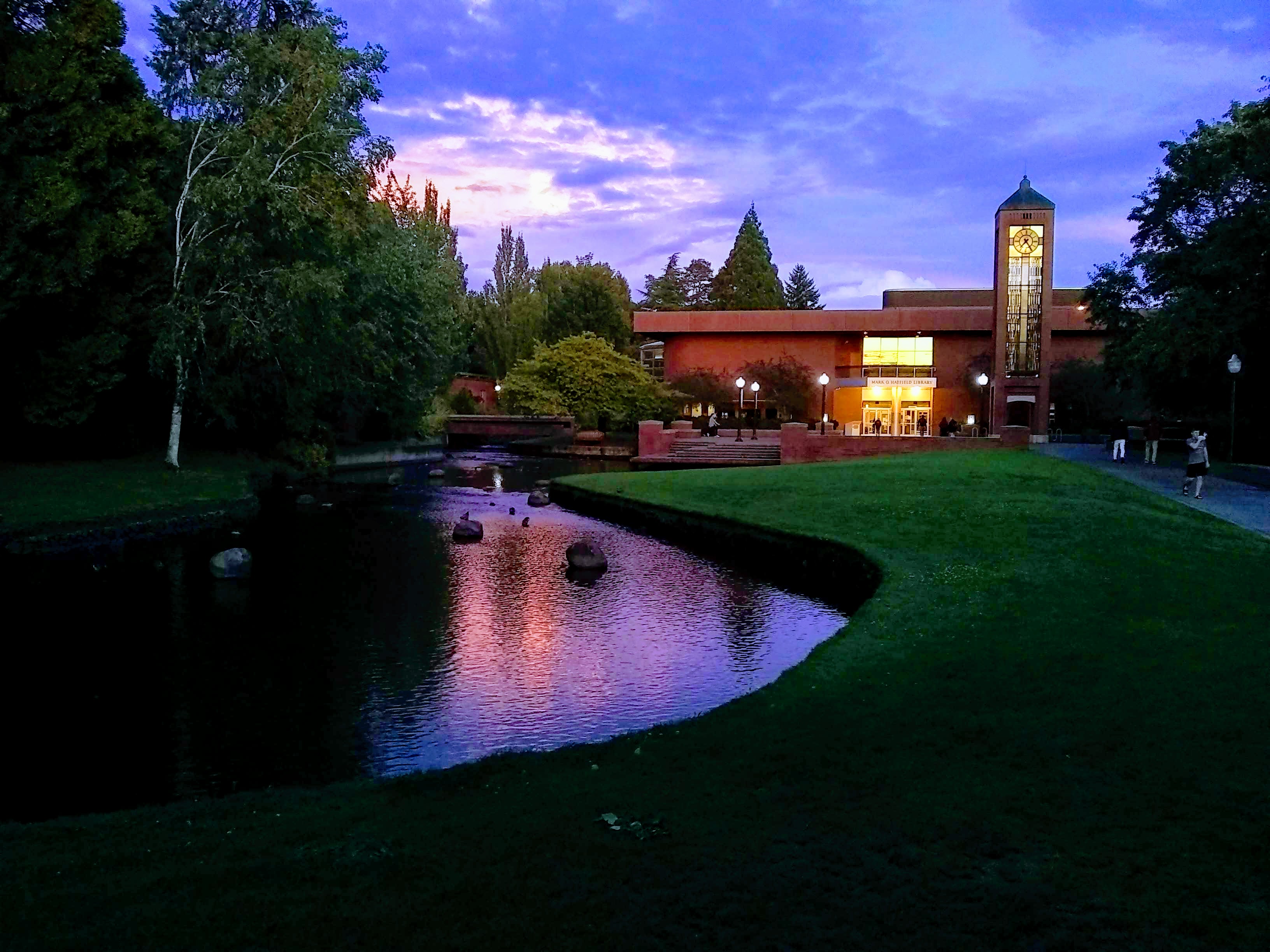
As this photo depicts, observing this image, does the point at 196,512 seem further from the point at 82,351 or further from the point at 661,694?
the point at 661,694

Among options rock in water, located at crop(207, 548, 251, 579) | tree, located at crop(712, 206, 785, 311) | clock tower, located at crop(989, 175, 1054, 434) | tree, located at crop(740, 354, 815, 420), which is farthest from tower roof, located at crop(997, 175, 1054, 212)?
rock in water, located at crop(207, 548, 251, 579)

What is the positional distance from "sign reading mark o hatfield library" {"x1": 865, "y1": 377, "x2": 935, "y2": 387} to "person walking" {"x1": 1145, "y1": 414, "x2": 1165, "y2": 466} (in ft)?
80.9

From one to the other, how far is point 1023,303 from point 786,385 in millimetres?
13624

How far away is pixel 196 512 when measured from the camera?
79.1 feet

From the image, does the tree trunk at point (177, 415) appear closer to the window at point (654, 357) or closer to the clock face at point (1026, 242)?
the clock face at point (1026, 242)

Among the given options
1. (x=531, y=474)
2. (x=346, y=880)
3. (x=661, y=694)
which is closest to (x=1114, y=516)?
(x=661, y=694)

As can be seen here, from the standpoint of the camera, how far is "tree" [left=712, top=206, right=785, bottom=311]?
8381cm

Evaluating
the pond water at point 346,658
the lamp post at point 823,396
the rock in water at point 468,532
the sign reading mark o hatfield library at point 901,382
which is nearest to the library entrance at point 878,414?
the sign reading mark o hatfield library at point 901,382

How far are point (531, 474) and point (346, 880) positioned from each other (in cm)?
3780

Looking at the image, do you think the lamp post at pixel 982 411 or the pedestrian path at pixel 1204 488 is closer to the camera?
the pedestrian path at pixel 1204 488

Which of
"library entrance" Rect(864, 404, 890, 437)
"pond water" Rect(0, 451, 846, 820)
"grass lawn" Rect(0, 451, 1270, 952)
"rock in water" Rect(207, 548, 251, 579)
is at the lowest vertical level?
"pond water" Rect(0, 451, 846, 820)

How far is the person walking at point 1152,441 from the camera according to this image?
34.6 m

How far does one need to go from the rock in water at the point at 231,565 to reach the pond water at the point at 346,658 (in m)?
0.28

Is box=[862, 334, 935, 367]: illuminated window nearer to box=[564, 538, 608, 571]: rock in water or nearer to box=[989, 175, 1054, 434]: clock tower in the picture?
box=[989, 175, 1054, 434]: clock tower
